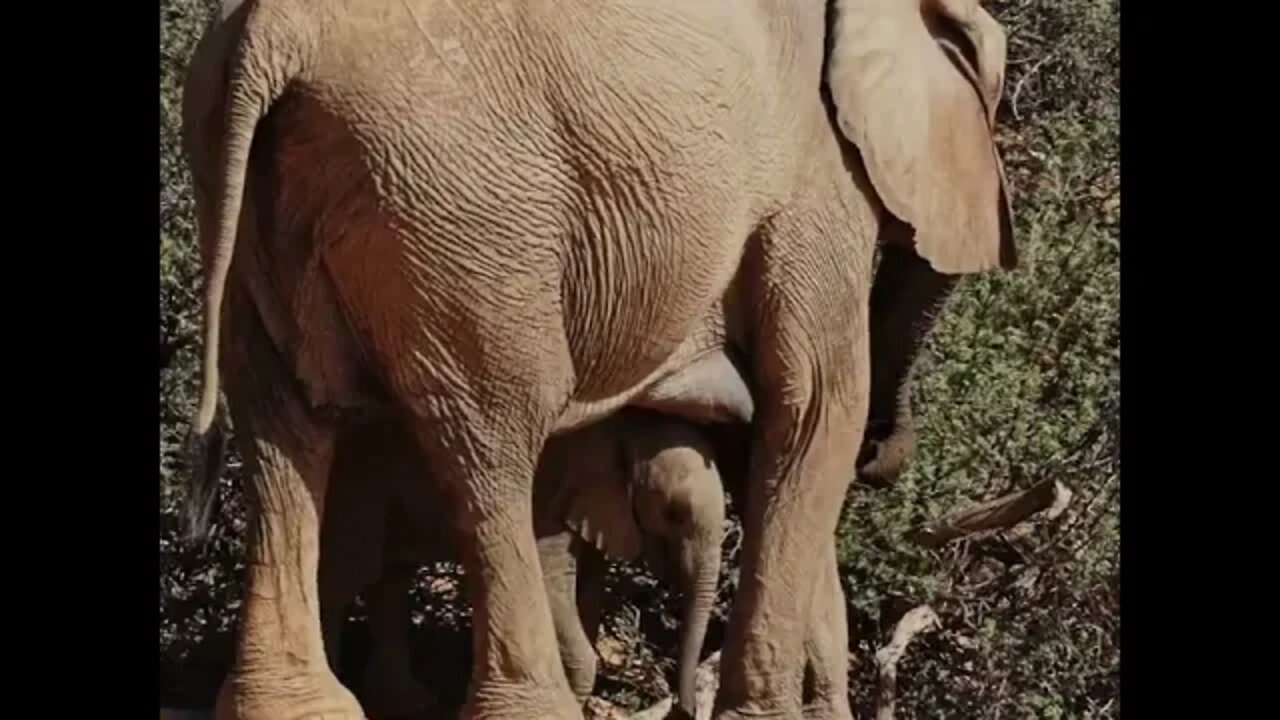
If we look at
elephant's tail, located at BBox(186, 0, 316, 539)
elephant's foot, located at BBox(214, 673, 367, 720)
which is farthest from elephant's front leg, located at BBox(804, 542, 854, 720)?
elephant's tail, located at BBox(186, 0, 316, 539)

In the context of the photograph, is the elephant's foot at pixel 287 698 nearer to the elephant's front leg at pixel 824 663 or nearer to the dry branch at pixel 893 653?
the elephant's front leg at pixel 824 663

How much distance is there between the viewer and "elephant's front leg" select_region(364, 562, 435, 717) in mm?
4086

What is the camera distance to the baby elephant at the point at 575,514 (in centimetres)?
365

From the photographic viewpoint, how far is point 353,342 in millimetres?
3312

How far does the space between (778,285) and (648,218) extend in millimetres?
289

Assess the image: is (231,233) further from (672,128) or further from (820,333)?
(820,333)

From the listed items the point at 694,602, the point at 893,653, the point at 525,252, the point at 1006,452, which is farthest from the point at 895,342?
the point at 1006,452

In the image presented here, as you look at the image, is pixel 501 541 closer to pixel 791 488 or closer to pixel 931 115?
pixel 791 488

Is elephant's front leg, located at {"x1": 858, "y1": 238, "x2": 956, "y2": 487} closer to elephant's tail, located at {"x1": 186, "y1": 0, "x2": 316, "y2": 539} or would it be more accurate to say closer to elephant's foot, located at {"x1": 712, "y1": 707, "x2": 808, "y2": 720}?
elephant's foot, located at {"x1": 712, "y1": 707, "x2": 808, "y2": 720}

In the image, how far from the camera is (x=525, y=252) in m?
3.21

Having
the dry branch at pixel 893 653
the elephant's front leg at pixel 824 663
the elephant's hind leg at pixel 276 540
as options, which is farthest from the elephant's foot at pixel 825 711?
the dry branch at pixel 893 653

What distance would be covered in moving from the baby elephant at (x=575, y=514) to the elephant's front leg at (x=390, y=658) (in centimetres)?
26

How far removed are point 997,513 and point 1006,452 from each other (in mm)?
440


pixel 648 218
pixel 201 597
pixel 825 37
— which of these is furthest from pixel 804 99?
pixel 201 597
